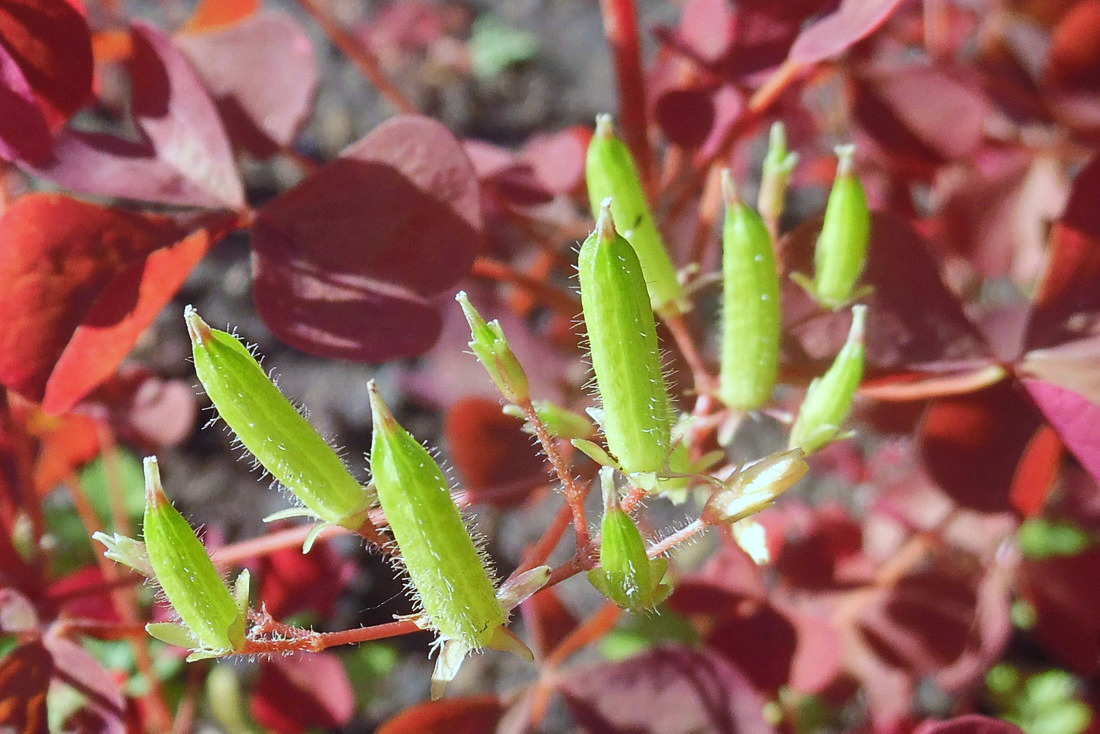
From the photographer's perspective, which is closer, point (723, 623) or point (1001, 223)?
point (723, 623)

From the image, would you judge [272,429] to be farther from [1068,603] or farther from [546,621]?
[1068,603]

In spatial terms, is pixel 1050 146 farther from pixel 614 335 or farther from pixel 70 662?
pixel 70 662

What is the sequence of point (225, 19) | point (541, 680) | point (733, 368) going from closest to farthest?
point (733, 368)
point (541, 680)
point (225, 19)

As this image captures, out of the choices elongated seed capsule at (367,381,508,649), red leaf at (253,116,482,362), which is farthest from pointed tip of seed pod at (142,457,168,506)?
red leaf at (253,116,482,362)

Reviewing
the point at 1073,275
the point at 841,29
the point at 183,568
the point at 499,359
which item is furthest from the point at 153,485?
the point at 1073,275

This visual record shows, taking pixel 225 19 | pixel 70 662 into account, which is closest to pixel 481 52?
pixel 225 19

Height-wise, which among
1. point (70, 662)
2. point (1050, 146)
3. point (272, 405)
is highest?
point (272, 405)
